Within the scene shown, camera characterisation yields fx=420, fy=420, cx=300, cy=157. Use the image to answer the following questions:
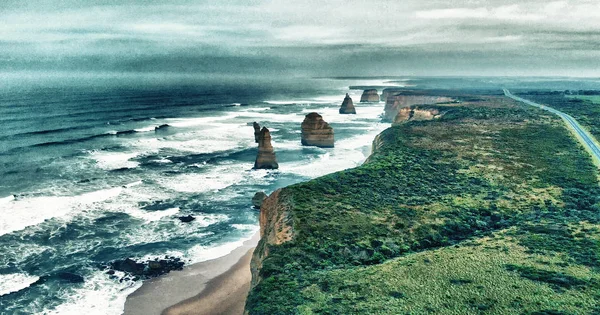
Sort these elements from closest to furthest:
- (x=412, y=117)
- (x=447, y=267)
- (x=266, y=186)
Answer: (x=447, y=267) < (x=266, y=186) < (x=412, y=117)

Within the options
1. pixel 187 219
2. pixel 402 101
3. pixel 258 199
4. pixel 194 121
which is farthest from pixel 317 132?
pixel 402 101

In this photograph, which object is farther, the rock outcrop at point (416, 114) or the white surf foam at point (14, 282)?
the rock outcrop at point (416, 114)

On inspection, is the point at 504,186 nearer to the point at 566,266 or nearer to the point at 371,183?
the point at 371,183

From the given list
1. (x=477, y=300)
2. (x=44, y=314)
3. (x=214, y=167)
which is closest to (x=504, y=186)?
(x=477, y=300)

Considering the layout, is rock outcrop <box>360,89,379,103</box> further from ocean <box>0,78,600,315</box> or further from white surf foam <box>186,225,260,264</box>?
white surf foam <box>186,225,260,264</box>

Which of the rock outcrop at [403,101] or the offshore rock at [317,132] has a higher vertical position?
the rock outcrop at [403,101]

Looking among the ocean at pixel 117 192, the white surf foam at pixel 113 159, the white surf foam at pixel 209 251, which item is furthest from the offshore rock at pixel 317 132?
the white surf foam at pixel 209 251

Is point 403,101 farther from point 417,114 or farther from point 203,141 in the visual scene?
point 203,141

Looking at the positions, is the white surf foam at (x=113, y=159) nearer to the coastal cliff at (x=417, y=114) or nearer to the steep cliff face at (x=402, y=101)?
the coastal cliff at (x=417, y=114)
